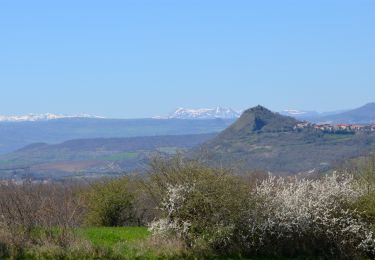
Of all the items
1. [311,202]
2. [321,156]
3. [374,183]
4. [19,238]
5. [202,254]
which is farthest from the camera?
[321,156]

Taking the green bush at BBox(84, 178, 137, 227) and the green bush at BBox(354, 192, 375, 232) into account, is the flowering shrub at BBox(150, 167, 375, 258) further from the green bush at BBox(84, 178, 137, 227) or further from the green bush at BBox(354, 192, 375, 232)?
the green bush at BBox(84, 178, 137, 227)

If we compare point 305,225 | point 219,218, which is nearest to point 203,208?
point 219,218

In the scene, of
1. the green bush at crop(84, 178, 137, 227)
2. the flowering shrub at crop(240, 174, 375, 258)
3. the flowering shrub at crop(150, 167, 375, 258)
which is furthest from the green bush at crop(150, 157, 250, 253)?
the green bush at crop(84, 178, 137, 227)

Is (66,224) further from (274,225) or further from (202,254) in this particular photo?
(274,225)

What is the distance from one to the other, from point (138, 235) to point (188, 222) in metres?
4.73

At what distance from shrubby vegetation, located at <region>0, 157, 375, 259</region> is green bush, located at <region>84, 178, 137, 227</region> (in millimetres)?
11616

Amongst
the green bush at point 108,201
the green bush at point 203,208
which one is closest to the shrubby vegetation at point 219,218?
the green bush at point 203,208

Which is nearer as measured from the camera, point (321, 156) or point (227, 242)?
point (227, 242)

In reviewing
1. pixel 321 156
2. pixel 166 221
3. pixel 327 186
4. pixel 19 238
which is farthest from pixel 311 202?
pixel 321 156

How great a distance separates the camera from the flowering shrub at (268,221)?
17.3 m

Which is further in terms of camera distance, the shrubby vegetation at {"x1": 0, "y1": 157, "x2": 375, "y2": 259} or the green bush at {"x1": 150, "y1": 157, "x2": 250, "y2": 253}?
the green bush at {"x1": 150, "y1": 157, "x2": 250, "y2": 253}

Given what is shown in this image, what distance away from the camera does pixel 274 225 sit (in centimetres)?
1761

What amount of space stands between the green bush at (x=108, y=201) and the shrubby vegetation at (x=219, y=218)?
38.1 feet

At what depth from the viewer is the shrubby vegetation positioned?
16.1 m
